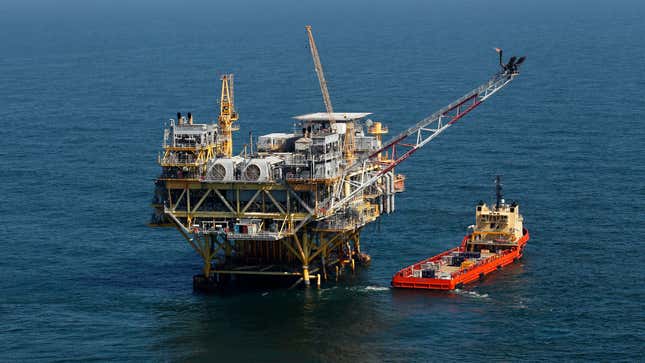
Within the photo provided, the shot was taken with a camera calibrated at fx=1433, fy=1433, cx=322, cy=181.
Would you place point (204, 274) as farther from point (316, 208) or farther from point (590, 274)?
point (590, 274)

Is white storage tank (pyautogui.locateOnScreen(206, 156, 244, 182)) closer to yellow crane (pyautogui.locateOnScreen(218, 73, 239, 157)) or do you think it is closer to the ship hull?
yellow crane (pyautogui.locateOnScreen(218, 73, 239, 157))

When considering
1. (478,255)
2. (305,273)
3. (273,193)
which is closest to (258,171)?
(273,193)

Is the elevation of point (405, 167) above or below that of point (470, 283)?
above

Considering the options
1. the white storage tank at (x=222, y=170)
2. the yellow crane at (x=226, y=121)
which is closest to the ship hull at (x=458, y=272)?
the white storage tank at (x=222, y=170)

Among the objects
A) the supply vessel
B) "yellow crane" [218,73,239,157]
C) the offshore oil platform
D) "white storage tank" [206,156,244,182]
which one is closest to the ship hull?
the supply vessel

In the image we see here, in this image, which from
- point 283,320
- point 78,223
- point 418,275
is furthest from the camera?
point 78,223

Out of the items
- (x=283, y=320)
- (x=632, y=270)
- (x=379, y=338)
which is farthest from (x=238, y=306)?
(x=632, y=270)
